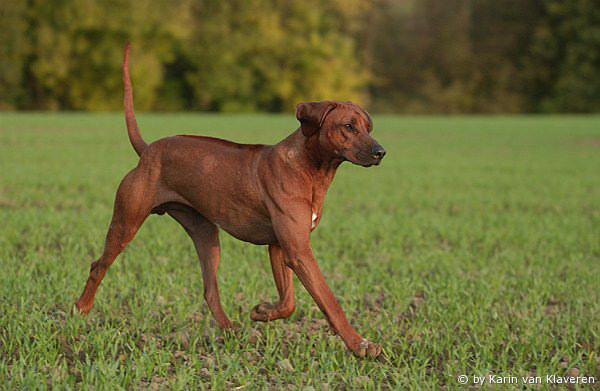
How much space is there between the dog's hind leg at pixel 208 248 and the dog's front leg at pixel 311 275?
897 millimetres

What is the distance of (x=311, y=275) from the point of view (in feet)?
14.0

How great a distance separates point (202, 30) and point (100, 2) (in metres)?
8.76

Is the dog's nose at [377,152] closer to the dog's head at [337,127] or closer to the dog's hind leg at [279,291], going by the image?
the dog's head at [337,127]

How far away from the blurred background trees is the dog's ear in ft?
171

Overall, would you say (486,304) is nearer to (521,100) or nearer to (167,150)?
(167,150)

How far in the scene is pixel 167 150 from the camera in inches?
188

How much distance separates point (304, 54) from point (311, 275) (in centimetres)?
6286

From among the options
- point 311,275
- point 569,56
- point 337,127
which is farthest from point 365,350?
point 569,56

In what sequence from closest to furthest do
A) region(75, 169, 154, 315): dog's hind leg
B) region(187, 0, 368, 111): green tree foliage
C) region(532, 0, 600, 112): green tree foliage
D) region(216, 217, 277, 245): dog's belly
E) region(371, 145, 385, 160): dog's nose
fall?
1. region(371, 145, 385, 160): dog's nose
2. region(216, 217, 277, 245): dog's belly
3. region(75, 169, 154, 315): dog's hind leg
4. region(187, 0, 368, 111): green tree foliage
5. region(532, 0, 600, 112): green tree foliage

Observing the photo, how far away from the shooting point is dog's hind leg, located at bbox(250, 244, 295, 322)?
482 cm

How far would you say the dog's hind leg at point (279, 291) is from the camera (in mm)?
4816

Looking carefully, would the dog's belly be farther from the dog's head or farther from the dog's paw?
the dog's paw

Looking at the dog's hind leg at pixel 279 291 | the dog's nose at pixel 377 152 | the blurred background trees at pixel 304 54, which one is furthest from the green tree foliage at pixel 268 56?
the dog's nose at pixel 377 152

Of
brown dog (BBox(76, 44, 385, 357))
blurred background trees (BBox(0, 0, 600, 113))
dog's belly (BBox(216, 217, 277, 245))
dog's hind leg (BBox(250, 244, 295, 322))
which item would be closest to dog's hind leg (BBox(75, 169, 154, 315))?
brown dog (BBox(76, 44, 385, 357))
